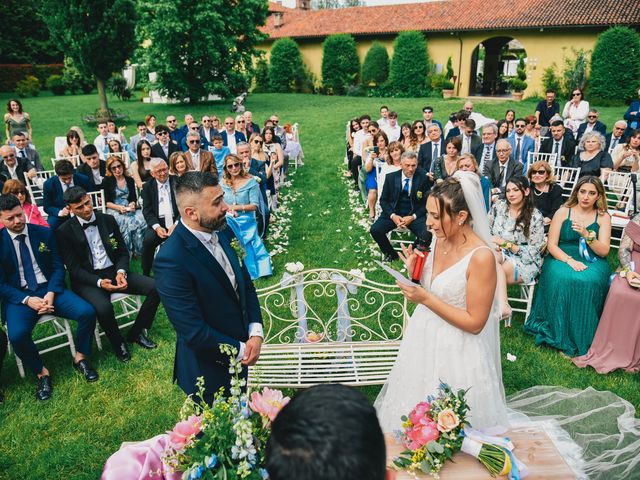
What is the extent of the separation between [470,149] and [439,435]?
8.28m

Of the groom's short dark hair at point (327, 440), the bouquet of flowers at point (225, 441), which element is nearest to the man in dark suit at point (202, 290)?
the bouquet of flowers at point (225, 441)

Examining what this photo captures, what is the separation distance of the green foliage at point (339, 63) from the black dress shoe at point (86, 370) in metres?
32.2

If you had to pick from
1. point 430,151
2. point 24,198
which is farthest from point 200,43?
point 24,198

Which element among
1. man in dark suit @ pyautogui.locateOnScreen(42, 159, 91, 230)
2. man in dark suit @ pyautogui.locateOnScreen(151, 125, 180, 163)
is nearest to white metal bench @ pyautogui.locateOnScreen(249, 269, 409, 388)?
man in dark suit @ pyautogui.locateOnScreen(42, 159, 91, 230)

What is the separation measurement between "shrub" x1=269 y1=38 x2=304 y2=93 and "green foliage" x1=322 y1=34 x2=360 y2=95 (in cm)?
246

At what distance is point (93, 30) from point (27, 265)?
61.0ft

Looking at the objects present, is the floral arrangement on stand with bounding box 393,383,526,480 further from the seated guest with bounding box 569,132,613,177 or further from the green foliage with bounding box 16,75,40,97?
the green foliage with bounding box 16,75,40,97

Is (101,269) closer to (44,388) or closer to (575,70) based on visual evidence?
(44,388)

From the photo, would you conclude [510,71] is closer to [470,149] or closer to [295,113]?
[295,113]

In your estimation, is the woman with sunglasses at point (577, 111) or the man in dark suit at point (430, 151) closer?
the man in dark suit at point (430, 151)

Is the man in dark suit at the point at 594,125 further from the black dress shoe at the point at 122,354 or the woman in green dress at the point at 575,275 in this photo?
the black dress shoe at the point at 122,354

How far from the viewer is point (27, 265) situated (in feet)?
A: 16.1

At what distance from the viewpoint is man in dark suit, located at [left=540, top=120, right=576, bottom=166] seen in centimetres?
980

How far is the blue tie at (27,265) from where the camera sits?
4.87 meters
